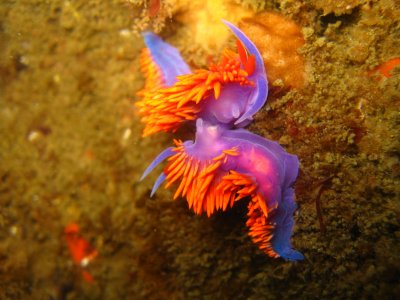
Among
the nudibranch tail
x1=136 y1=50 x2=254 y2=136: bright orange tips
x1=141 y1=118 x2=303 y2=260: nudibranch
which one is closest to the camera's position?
x1=136 y1=50 x2=254 y2=136: bright orange tips

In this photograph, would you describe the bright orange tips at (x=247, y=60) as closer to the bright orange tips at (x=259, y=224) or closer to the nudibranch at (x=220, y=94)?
the nudibranch at (x=220, y=94)

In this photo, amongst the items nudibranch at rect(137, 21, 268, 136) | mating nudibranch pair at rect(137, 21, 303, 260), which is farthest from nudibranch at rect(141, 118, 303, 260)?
nudibranch at rect(137, 21, 268, 136)

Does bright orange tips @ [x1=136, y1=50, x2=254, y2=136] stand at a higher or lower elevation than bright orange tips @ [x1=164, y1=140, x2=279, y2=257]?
higher

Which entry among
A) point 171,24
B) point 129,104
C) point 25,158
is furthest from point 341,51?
point 25,158

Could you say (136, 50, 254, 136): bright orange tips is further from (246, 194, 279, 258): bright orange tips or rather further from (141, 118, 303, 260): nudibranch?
(246, 194, 279, 258): bright orange tips

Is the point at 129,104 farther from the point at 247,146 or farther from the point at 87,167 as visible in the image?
the point at 247,146

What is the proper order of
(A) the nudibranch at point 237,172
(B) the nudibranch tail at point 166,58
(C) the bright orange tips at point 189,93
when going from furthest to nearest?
(B) the nudibranch tail at point 166,58 → (A) the nudibranch at point 237,172 → (C) the bright orange tips at point 189,93

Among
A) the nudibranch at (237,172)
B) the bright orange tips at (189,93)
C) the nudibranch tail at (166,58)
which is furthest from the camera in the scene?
the nudibranch tail at (166,58)

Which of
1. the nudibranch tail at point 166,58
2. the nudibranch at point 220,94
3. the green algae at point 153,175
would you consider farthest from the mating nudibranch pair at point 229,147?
the nudibranch tail at point 166,58
